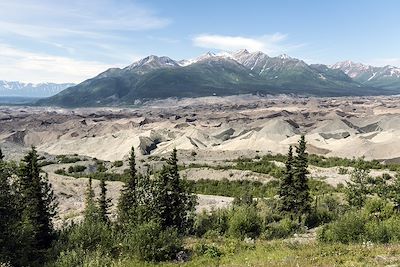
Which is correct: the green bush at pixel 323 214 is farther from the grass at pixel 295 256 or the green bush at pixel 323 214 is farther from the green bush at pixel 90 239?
the green bush at pixel 90 239

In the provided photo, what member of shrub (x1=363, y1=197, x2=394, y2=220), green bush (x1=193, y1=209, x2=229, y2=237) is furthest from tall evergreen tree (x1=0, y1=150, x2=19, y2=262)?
shrub (x1=363, y1=197, x2=394, y2=220)

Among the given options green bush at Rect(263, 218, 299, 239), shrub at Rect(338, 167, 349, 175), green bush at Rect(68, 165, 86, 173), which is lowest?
green bush at Rect(68, 165, 86, 173)

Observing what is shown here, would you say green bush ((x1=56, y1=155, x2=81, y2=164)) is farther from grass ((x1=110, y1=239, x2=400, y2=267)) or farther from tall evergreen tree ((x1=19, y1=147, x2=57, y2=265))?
grass ((x1=110, y1=239, x2=400, y2=267))

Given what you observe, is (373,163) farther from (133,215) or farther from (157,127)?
(157,127)

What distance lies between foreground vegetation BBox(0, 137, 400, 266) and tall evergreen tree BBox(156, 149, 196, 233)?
6cm

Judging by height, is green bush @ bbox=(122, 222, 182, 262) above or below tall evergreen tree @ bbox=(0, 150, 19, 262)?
below

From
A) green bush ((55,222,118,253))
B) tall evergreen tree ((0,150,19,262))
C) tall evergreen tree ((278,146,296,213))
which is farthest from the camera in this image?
tall evergreen tree ((278,146,296,213))

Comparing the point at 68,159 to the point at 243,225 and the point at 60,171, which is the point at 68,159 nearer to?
the point at 60,171

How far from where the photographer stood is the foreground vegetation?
1559cm

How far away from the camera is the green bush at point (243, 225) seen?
24609 mm

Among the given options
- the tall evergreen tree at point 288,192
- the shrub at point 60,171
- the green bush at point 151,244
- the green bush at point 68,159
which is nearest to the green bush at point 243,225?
the tall evergreen tree at point 288,192

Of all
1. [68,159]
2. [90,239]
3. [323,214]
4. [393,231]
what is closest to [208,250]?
[90,239]

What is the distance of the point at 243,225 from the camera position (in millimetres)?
24953

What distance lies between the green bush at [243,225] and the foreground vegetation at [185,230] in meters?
0.05
